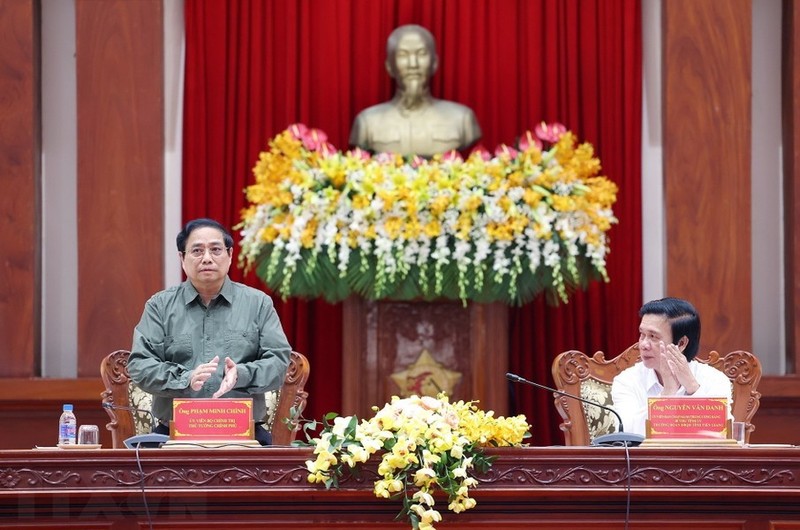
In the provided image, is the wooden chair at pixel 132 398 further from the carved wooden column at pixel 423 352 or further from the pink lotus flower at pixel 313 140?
the pink lotus flower at pixel 313 140

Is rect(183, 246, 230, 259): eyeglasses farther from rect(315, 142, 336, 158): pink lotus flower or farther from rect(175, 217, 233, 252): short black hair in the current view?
rect(315, 142, 336, 158): pink lotus flower

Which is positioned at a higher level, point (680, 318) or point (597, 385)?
point (680, 318)

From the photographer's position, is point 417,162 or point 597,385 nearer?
point 597,385

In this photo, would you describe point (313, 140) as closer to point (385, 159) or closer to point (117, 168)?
point (385, 159)

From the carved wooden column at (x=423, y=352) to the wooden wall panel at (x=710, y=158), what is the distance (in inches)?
32.8

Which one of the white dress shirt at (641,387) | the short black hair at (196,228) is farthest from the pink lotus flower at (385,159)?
the white dress shirt at (641,387)

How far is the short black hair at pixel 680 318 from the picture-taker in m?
3.77

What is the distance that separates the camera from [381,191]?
15.8 feet

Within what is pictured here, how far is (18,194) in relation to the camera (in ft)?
18.0

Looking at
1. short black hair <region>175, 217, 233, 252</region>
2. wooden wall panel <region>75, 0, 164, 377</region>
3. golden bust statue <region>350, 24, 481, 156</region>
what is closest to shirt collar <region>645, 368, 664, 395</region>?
short black hair <region>175, 217, 233, 252</region>

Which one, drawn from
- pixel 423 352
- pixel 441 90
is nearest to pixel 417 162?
pixel 423 352

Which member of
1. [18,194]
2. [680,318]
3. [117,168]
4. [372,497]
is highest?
[117,168]

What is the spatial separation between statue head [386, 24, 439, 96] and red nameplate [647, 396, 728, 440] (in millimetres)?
2547

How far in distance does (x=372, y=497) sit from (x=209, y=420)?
0.48 m
